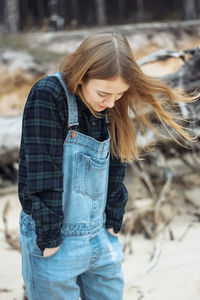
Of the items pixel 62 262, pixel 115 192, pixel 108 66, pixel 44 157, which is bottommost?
pixel 62 262

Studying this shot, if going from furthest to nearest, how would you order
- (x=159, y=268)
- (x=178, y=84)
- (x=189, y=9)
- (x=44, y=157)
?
1. (x=189, y=9)
2. (x=178, y=84)
3. (x=159, y=268)
4. (x=44, y=157)

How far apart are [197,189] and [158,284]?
190cm

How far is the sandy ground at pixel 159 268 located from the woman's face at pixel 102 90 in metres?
1.41

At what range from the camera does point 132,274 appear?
2633mm

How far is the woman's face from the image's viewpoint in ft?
4.38

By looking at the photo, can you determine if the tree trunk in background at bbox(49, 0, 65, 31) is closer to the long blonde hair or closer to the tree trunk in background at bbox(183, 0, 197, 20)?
the tree trunk in background at bbox(183, 0, 197, 20)

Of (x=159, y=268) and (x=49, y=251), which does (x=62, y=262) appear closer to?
(x=49, y=251)

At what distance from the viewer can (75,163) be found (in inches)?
54.4

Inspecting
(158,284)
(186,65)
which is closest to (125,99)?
(158,284)

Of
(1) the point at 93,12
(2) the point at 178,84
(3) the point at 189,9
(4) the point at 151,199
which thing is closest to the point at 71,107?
(2) the point at 178,84

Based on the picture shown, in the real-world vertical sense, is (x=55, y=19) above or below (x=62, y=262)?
above

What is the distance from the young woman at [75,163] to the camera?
1.30 meters

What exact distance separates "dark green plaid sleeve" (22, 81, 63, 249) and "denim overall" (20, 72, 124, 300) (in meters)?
0.07

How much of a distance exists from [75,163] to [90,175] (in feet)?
0.28
